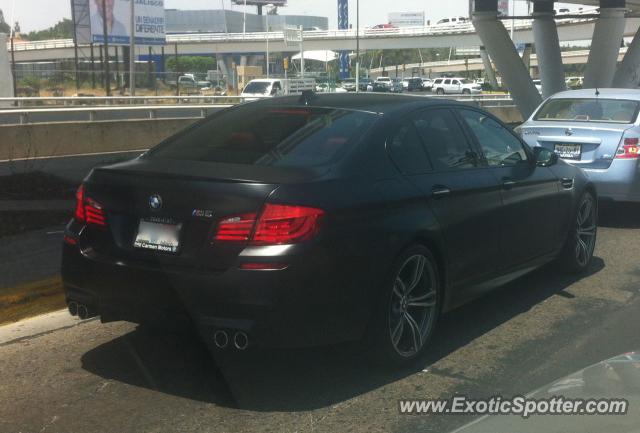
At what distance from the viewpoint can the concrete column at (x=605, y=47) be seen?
83.5ft

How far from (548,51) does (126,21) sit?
45984mm

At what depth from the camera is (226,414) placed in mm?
4422

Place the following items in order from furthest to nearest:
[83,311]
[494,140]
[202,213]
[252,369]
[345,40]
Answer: [345,40] → [494,140] → [252,369] → [83,311] → [202,213]

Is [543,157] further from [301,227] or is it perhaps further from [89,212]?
[89,212]

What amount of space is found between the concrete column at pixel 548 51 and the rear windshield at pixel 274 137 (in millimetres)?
22382

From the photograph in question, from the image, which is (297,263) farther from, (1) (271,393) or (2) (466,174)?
(2) (466,174)

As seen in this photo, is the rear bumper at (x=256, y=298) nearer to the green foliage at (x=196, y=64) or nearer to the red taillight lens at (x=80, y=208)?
the red taillight lens at (x=80, y=208)

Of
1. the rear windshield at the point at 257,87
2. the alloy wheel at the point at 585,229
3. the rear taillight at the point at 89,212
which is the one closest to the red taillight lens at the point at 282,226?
the rear taillight at the point at 89,212

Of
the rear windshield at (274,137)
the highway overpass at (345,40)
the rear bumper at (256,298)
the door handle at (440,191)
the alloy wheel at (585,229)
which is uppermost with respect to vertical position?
the highway overpass at (345,40)

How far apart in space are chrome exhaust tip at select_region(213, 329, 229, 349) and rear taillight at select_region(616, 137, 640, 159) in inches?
267

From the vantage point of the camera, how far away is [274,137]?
5.14m

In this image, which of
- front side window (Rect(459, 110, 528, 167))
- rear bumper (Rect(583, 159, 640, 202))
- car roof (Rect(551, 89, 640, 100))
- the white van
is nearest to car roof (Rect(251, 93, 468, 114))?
front side window (Rect(459, 110, 528, 167))

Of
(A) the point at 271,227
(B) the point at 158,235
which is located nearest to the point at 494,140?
(A) the point at 271,227

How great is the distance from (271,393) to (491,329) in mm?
2003
